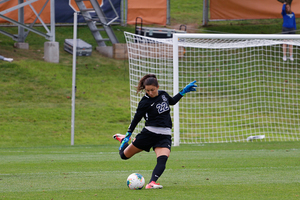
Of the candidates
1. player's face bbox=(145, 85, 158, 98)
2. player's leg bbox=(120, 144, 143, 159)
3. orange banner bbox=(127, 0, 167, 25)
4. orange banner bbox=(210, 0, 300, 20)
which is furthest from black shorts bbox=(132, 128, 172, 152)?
orange banner bbox=(210, 0, 300, 20)

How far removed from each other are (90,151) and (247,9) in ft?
58.2

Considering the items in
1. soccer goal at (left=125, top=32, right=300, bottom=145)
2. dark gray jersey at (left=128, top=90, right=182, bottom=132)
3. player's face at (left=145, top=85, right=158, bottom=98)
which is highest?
player's face at (left=145, top=85, right=158, bottom=98)

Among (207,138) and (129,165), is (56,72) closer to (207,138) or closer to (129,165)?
(207,138)

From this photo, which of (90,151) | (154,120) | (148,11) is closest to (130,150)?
(154,120)

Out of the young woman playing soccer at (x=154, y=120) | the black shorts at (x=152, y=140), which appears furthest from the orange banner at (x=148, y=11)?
the black shorts at (x=152, y=140)

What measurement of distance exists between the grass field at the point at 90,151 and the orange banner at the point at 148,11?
175 cm

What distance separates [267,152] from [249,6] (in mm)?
17224

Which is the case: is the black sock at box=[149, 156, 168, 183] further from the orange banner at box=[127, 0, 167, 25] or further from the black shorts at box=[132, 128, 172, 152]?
the orange banner at box=[127, 0, 167, 25]

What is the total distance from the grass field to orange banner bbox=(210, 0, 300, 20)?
43.6 inches

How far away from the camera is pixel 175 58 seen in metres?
12.1

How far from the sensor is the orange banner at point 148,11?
2419 centimetres

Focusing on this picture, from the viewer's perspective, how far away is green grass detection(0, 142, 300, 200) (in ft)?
18.5

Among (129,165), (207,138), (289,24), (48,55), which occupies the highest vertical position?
(289,24)

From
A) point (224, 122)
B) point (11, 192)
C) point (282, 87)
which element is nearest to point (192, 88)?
point (11, 192)
